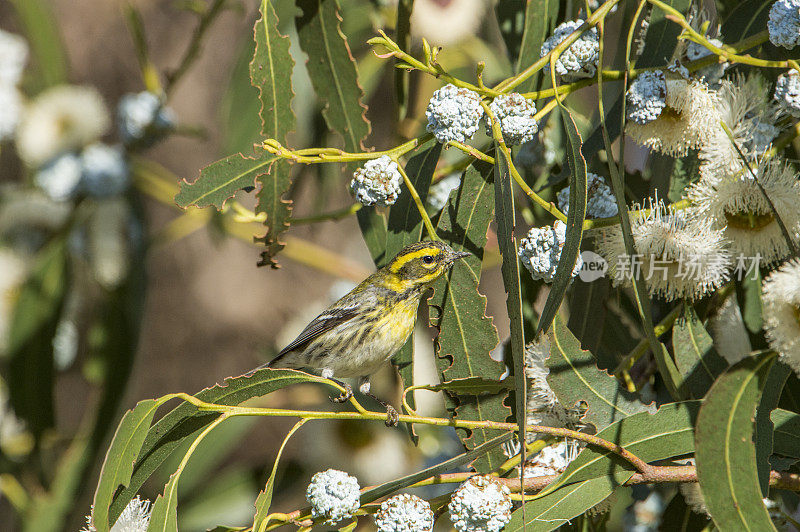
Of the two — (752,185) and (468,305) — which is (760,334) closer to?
(752,185)

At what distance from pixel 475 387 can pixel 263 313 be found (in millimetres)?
3602

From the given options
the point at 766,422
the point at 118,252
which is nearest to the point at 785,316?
the point at 766,422

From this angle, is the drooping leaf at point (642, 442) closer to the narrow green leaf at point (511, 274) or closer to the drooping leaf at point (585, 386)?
the drooping leaf at point (585, 386)

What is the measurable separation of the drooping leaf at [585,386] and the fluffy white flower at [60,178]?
6.04 feet

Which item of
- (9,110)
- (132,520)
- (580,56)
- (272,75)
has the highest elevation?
(9,110)

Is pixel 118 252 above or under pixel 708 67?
above

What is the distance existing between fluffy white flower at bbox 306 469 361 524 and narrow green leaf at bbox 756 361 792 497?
521 mm

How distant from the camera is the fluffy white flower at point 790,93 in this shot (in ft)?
3.54

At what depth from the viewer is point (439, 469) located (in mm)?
1068

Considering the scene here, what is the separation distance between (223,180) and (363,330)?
0.55m

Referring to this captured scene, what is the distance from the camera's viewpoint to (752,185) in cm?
112

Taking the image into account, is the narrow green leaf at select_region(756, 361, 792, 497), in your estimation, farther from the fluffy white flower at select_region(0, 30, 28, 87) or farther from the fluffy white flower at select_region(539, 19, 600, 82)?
the fluffy white flower at select_region(0, 30, 28, 87)

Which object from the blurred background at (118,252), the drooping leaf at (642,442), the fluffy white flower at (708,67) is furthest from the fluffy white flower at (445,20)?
the drooping leaf at (642,442)

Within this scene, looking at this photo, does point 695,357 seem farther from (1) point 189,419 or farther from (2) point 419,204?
(1) point 189,419
